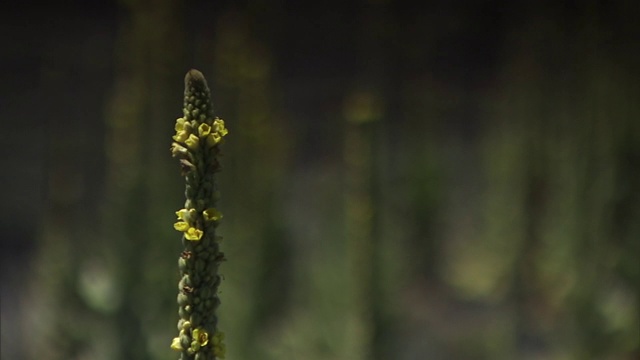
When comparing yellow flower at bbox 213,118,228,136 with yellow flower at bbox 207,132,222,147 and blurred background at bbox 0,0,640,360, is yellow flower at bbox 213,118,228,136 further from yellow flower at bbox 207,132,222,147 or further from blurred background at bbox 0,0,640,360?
blurred background at bbox 0,0,640,360

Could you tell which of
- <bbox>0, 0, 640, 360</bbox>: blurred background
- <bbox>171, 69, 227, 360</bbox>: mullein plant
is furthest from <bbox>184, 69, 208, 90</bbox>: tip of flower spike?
<bbox>0, 0, 640, 360</bbox>: blurred background

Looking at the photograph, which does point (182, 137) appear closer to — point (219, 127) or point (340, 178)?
point (219, 127)

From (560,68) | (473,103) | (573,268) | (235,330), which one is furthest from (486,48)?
(235,330)

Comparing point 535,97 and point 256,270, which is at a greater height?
point 535,97

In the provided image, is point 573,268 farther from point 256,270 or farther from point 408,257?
point 256,270

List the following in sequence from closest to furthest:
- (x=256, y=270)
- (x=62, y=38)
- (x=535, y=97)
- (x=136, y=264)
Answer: (x=136, y=264), (x=256, y=270), (x=535, y=97), (x=62, y=38)

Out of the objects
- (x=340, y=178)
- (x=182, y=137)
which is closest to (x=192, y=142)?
(x=182, y=137)

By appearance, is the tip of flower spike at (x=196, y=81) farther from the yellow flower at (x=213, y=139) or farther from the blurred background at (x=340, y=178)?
the blurred background at (x=340, y=178)

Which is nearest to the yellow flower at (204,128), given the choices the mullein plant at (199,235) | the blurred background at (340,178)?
the mullein plant at (199,235)

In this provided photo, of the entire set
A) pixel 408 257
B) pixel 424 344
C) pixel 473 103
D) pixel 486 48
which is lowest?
pixel 424 344
